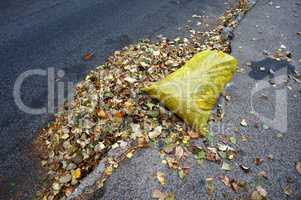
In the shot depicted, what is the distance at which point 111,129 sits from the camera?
3.45 metres

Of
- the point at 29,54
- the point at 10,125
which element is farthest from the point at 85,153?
the point at 29,54

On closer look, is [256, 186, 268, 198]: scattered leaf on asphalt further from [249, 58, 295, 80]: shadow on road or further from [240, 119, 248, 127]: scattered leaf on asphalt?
[249, 58, 295, 80]: shadow on road

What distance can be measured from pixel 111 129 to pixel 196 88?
1.20 meters

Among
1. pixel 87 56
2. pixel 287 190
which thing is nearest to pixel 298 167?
pixel 287 190

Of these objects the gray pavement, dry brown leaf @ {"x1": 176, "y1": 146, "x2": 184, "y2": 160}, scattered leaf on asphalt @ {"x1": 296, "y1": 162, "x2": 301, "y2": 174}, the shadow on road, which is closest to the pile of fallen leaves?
dry brown leaf @ {"x1": 176, "y1": 146, "x2": 184, "y2": 160}

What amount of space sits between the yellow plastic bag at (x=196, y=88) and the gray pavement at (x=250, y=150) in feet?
1.36

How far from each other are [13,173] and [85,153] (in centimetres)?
87

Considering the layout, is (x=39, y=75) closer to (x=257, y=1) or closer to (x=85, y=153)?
(x=85, y=153)

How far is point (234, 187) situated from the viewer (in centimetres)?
295

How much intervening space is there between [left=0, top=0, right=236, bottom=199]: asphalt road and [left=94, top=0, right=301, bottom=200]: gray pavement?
3.84ft

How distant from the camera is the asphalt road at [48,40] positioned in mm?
3387

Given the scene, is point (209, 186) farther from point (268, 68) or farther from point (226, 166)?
point (268, 68)

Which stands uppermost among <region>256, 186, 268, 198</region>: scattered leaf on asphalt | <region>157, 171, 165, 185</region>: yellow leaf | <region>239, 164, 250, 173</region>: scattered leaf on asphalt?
<region>157, 171, 165, 185</region>: yellow leaf

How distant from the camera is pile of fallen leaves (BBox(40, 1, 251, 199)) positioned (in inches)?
124
